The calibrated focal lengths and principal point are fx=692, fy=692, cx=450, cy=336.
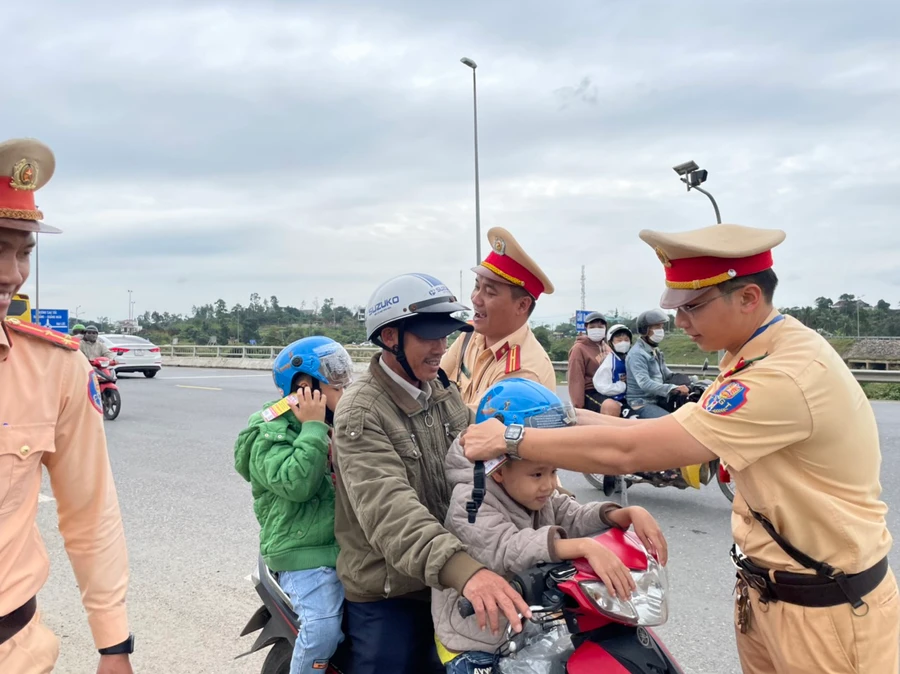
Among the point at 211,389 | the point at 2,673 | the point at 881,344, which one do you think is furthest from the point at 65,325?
the point at 881,344

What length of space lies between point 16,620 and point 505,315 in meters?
2.57

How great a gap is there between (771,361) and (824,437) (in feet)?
0.79

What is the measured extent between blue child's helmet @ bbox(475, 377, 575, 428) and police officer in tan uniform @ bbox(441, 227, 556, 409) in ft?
4.59

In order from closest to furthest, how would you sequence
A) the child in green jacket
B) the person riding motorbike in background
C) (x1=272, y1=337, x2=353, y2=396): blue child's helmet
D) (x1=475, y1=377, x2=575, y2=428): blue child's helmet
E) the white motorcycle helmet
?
(x1=475, y1=377, x2=575, y2=428): blue child's helmet
the white motorcycle helmet
the child in green jacket
(x1=272, y1=337, x2=353, y2=396): blue child's helmet
the person riding motorbike in background

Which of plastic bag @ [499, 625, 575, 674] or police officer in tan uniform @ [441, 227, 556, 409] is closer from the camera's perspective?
plastic bag @ [499, 625, 575, 674]

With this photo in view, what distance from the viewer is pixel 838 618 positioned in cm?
190

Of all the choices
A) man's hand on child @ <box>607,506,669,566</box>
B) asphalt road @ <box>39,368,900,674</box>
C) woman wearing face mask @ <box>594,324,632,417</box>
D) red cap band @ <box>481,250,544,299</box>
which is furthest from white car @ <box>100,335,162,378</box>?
man's hand on child @ <box>607,506,669,566</box>

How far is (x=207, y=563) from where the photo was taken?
4.82 metres

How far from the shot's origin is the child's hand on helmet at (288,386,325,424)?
2.58m

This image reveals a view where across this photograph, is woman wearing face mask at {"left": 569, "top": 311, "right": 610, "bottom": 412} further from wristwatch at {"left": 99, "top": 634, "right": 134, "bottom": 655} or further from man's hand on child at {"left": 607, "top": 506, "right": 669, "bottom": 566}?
wristwatch at {"left": 99, "top": 634, "right": 134, "bottom": 655}

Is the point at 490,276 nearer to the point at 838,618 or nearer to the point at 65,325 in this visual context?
the point at 838,618

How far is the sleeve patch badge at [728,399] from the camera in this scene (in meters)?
1.88

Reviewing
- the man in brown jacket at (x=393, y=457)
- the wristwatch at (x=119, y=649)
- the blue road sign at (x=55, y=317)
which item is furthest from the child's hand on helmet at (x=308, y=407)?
the blue road sign at (x=55, y=317)

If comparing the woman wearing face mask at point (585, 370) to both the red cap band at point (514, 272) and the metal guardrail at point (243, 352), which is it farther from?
the metal guardrail at point (243, 352)
